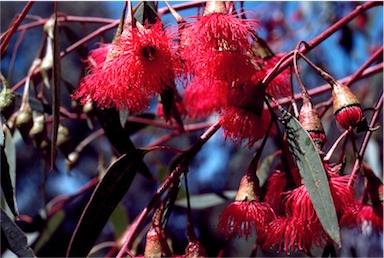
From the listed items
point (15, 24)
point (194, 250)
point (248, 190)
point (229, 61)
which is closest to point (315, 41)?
point (229, 61)

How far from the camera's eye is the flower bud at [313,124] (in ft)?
2.82

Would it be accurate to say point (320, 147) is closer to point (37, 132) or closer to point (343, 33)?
point (37, 132)

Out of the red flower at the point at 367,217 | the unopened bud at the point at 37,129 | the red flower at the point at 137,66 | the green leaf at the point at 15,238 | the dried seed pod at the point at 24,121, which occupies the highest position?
the red flower at the point at 137,66

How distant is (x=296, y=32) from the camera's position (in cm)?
294

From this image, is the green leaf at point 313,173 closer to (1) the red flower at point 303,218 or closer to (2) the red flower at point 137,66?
(1) the red flower at point 303,218

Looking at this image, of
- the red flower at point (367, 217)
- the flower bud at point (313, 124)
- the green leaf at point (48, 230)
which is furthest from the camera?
the green leaf at point (48, 230)

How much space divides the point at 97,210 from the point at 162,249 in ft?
0.47

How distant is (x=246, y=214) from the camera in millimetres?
907

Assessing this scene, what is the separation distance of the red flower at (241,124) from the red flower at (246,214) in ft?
0.19

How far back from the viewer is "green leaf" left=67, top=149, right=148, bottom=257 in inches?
38.2

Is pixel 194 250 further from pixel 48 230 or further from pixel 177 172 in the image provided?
pixel 48 230

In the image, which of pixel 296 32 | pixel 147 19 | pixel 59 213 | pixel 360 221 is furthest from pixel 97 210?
pixel 296 32

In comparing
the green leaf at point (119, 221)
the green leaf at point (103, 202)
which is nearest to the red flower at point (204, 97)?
the green leaf at point (103, 202)

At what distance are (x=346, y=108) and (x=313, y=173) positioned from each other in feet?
0.40
